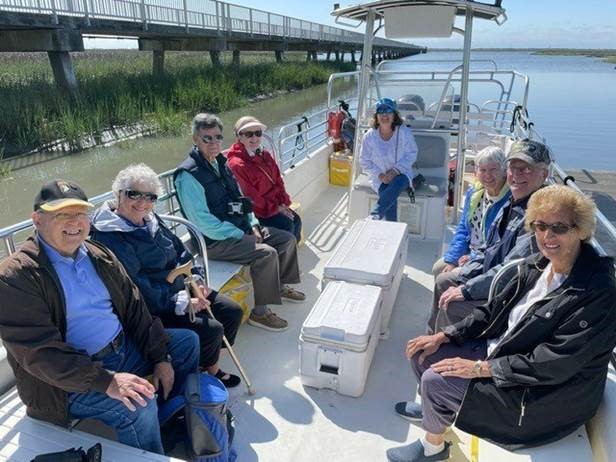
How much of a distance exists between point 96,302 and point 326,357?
1116 mm

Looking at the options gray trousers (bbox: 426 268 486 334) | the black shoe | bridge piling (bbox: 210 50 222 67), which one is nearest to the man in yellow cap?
the black shoe

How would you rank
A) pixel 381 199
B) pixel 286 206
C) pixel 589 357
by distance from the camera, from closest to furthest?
pixel 589 357
pixel 286 206
pixel 381 199

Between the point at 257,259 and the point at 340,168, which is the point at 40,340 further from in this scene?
the point at 340,168

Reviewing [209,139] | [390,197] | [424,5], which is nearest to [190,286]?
[209,139]

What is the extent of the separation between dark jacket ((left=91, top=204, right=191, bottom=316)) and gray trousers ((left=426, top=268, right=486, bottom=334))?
1333 mm

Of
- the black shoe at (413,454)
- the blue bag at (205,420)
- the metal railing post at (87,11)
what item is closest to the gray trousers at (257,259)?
the blue bag at (205,420)

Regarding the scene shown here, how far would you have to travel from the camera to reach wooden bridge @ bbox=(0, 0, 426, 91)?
9.97 metres

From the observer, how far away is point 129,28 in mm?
12898

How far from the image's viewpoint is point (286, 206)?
3680 millimetres

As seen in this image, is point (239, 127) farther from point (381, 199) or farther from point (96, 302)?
point (96, 302)

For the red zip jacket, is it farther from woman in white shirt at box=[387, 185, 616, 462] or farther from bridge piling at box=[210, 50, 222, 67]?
bridge piling at box=[210, 50, 222, 67]

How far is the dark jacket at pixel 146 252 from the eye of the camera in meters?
2.10

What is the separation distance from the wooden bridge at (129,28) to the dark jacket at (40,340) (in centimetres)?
710

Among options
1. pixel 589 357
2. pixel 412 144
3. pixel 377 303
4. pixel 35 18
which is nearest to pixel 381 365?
pixel 377 303
